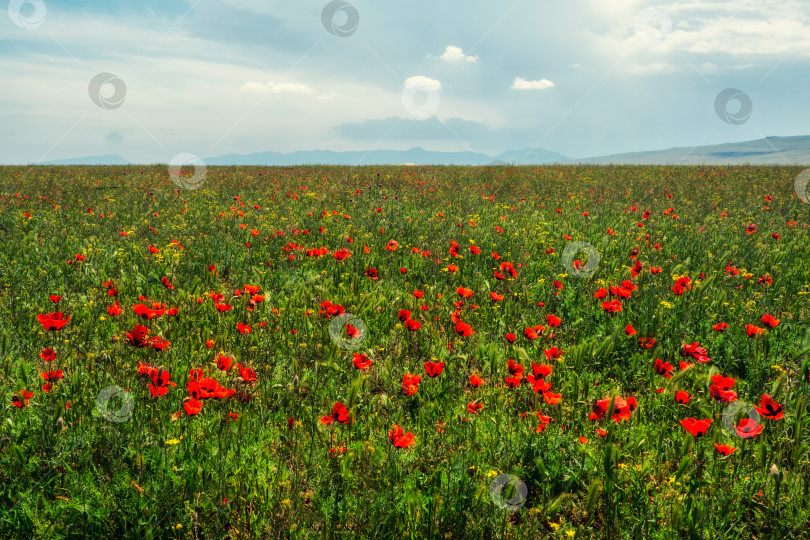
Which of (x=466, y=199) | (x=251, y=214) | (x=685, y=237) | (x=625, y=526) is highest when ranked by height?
(x=466, y=199)

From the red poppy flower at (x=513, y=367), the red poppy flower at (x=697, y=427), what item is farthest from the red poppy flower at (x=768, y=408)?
the red poppy flower at (x=513, y=367)

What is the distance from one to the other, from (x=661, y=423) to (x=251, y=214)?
7662mm

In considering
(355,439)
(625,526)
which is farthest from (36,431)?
(625,526)

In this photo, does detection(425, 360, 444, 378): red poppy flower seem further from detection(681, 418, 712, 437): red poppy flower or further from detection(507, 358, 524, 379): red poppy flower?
detection(681, 418, 712, 437): red poppy flower

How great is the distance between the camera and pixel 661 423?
9.43 feet

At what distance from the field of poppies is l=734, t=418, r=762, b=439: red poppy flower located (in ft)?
0.05

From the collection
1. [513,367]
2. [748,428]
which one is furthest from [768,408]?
[513,367]

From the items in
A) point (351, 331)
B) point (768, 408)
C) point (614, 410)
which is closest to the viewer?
point (768, 408)

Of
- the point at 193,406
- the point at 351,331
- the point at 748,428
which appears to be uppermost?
the point at 351,331

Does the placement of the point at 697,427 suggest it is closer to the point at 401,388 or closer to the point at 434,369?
the point at 434,369

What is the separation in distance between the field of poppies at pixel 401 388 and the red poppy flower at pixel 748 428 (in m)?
0.02

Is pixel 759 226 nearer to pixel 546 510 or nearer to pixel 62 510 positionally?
pixel 546 510

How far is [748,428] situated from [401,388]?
76.4 inches

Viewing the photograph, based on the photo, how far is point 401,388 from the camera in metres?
3.24
